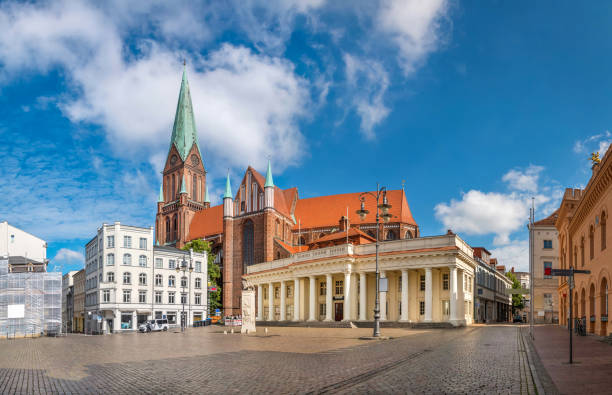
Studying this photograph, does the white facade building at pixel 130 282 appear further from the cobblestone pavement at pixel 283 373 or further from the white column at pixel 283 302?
the cobblestone pavement at pixel 283 373

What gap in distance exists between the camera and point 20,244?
245 feet

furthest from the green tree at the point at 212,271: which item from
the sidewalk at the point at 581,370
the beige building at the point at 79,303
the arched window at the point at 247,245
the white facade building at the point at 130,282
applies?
the sidewalk at the point at 581,370

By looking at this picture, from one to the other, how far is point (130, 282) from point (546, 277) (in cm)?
5199

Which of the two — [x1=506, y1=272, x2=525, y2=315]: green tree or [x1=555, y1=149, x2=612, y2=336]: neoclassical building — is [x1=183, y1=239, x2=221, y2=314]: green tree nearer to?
[x1=506, y1=272, x2=525, y2=315]: green tree

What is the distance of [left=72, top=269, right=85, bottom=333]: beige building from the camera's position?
76137mm

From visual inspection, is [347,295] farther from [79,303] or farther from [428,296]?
[79,303]

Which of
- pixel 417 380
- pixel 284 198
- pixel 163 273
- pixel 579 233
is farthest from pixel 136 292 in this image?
pixel 417 380

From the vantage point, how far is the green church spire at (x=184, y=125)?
110m

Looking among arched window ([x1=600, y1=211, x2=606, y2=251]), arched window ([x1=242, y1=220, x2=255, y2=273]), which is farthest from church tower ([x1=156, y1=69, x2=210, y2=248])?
arched window ([x1=600, y1=211, x2=606, y2=251])

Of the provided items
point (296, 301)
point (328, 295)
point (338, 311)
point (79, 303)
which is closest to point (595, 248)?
point (328, 295)

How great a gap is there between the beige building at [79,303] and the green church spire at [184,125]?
35906 mm

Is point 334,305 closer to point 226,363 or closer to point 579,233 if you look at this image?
point 579,233

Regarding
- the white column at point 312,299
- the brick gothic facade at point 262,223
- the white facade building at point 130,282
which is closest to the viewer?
the white column at point 312,299

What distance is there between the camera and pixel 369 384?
11.5m
